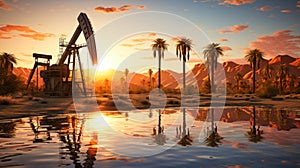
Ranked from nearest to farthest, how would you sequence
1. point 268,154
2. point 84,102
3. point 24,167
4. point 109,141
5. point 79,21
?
point 24,167 < point 268,154 < point 109,141 < point 84,102 < point 79,21

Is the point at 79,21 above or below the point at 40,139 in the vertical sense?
above

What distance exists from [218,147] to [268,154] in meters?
1.99

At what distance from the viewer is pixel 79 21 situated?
49.2m

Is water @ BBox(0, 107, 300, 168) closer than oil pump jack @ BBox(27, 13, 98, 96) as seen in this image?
Yes

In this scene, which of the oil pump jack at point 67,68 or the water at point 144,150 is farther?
the oil pump jack at point 67,68

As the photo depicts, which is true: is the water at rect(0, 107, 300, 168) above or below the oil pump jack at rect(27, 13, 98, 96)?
below

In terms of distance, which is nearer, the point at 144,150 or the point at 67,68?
the point at 144,150

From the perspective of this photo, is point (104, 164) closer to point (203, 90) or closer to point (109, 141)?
point (109, 141)

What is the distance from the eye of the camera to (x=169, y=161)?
8.70m

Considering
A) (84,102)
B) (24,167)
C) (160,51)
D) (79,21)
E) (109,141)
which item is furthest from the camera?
(160,51)

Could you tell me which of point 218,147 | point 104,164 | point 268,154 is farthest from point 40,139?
point 268,154

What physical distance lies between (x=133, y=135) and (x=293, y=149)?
755 cm

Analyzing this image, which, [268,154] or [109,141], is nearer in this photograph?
[268,154]

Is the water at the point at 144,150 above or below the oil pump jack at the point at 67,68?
below
